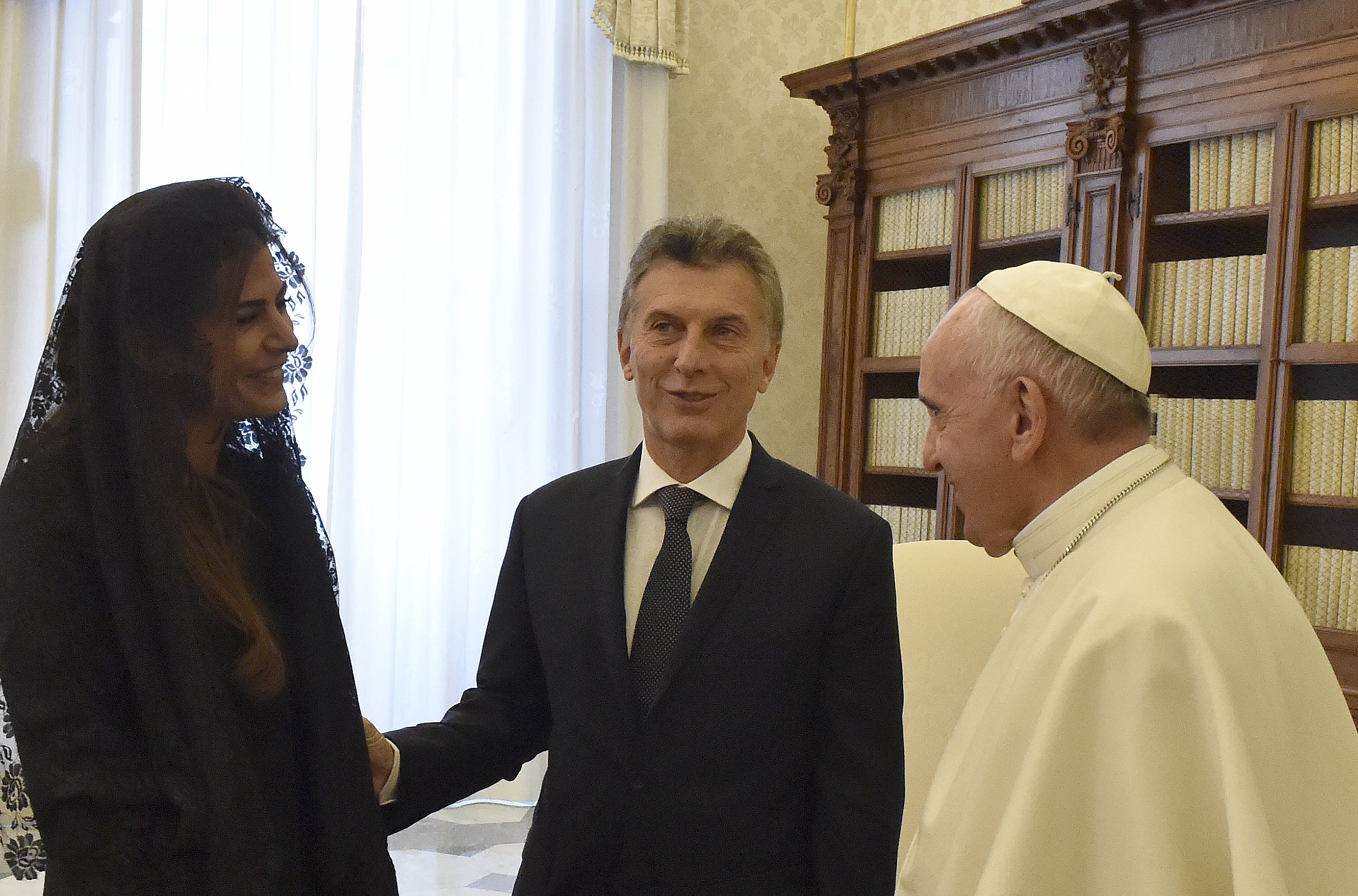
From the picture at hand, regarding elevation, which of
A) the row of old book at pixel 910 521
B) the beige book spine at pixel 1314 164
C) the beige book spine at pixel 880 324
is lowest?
the row of old book at pixel 910 521

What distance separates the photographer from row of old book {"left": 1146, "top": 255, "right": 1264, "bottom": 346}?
3.53 m

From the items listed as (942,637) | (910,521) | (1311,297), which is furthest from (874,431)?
(942,637)

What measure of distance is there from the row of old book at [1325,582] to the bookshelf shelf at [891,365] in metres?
1.55

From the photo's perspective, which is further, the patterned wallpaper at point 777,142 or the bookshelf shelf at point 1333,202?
the patterned wallpaper at point 777,142

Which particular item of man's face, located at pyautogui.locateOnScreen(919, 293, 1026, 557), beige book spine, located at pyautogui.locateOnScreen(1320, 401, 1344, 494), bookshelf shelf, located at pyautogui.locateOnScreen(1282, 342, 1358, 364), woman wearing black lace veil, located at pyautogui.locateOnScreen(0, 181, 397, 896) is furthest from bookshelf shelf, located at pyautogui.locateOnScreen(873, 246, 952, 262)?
woman wearing black lace veil, located at pyautogui.locateOnScreen(0, 181, 397, 896)

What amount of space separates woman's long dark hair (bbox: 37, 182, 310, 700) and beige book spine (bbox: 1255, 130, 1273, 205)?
10.4ft

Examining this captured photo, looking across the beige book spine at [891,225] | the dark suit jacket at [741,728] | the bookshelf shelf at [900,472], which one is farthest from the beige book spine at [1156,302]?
the dark suit jacket at [741,728]

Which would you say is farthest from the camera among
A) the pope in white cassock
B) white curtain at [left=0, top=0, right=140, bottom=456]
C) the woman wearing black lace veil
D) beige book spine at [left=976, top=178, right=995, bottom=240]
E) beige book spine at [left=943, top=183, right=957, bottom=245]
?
beige book spine at [left=943, top=183, right=957, bottom=245]

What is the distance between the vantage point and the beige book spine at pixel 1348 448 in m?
3.30

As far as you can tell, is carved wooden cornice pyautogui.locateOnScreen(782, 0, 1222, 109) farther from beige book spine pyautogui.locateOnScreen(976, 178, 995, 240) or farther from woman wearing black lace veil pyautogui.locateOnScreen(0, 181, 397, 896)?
woman wearing black lace veil pyautogui.locateOnScreen(0, 181, 397, 896)

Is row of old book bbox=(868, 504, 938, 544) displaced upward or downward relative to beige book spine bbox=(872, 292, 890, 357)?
downward

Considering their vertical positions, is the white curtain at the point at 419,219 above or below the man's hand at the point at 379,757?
above

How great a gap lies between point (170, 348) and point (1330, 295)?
10.6 ft

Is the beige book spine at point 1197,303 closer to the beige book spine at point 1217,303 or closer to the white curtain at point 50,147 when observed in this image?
the beige book spine at point 1217,303
